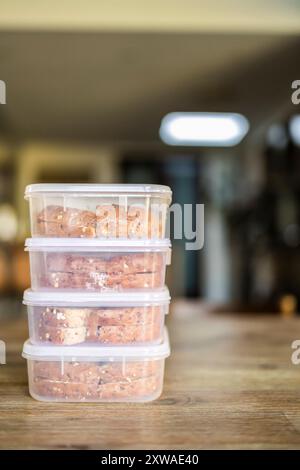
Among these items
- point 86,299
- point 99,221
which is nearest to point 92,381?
point 86,299

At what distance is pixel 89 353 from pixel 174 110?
3438 millimetres

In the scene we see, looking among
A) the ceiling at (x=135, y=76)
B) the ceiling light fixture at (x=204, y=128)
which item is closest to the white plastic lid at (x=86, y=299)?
the ceiling at (x=135, y=76)

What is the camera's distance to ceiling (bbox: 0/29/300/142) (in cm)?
245

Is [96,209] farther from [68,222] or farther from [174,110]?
[174,110]

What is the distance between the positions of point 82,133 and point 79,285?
4.30 m

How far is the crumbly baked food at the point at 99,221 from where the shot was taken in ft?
2.24

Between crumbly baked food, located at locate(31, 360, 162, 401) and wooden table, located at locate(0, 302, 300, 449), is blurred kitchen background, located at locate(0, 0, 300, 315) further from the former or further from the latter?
crumbly baked food, located at locate(31, 360, 162, 401)

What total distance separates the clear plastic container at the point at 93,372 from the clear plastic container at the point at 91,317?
15mm

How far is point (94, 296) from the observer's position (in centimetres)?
68

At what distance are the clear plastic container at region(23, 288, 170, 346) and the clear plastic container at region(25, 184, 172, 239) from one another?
0.31 ft

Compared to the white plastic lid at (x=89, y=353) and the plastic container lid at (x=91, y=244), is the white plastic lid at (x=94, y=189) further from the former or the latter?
the white plastic lid at (x=89, y=353)

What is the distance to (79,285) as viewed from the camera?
690mm

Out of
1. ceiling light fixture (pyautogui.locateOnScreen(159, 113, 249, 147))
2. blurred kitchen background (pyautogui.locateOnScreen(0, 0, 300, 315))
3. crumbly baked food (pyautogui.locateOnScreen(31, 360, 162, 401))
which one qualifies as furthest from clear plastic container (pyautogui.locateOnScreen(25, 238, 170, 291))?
ceiling light fixture (pyautogui.locateOnScreen(159, 113, 249, 147))
